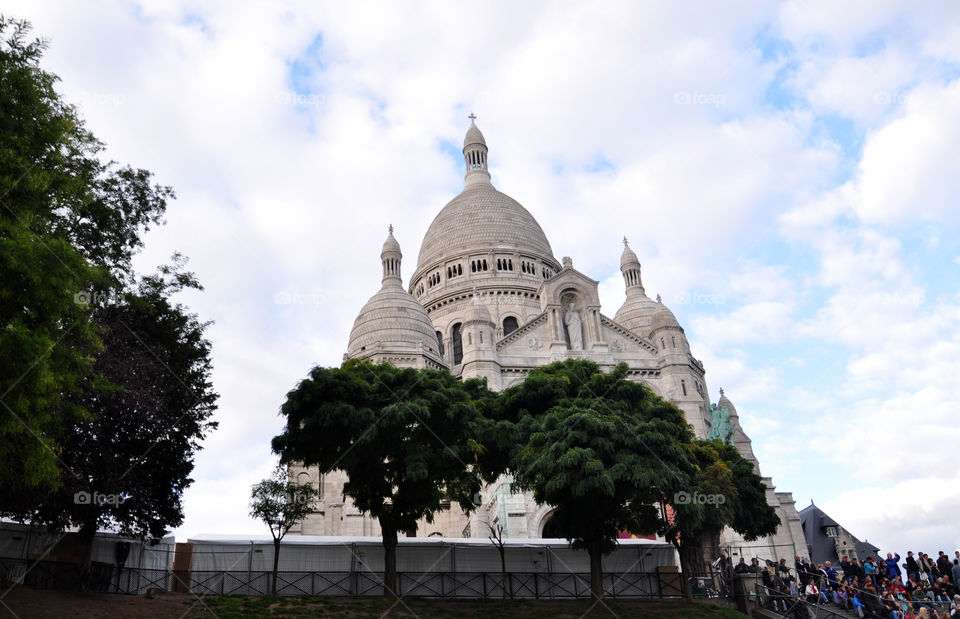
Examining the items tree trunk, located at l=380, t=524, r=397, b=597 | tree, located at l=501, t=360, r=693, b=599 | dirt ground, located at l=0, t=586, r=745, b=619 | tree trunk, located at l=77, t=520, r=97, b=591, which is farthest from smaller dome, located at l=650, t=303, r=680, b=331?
tree trunk, located at l=77, t=520, r=97, b=591

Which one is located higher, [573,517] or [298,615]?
[573,517]

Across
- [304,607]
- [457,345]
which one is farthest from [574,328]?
A: [304,607]

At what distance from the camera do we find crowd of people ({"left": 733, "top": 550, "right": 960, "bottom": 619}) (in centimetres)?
1803

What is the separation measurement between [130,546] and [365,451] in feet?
27.3

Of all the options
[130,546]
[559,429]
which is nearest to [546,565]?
[559,429]

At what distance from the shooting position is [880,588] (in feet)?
66.6

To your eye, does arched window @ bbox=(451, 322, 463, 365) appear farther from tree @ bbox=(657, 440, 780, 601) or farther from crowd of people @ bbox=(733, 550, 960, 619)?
crowd of people @ bbox=(733, 550, 960, 619)

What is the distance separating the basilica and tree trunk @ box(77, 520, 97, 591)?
11750mm

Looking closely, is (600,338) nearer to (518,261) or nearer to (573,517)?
(518,261)

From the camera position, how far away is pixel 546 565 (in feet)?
84.9

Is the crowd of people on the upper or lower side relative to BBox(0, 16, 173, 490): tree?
lower

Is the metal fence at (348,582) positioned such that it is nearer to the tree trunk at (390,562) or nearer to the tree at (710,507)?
the tree trunk at (390,562)

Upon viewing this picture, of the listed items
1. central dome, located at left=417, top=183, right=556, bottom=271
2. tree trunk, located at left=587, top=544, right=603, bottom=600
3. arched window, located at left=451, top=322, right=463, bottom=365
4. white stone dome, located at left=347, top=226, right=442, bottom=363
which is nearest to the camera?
tree trunk, located at left=587, top=544, right=603, bottom=600

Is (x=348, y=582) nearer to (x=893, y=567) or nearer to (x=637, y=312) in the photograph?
(x=893, y=567)
